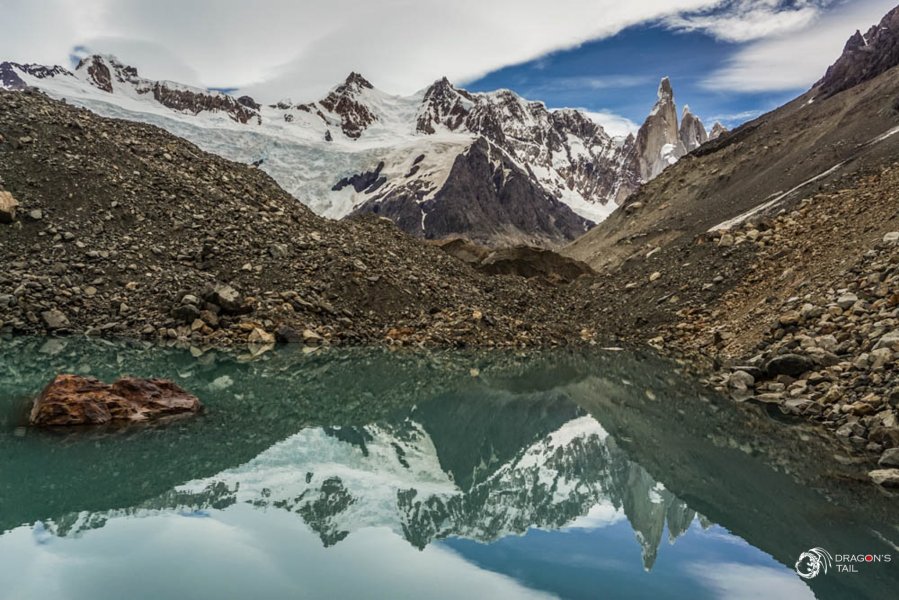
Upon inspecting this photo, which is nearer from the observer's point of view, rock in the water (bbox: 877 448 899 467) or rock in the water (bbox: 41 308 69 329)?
rock in the water (bbox: 877 448 899 467)

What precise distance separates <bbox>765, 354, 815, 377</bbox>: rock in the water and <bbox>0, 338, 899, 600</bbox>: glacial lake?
63.1 inches

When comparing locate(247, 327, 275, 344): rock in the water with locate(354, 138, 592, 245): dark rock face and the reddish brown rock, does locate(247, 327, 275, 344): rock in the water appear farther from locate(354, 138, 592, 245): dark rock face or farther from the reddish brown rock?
locate(354, 138, 592, 245): dark rock face

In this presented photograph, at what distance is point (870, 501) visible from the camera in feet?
25.4

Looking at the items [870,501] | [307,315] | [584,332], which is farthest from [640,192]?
[870,501]

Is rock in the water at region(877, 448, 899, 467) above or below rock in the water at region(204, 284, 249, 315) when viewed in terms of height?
below

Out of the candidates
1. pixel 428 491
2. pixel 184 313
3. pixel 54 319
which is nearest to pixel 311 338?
pixel 184 313

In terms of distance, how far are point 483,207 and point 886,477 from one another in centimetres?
16720

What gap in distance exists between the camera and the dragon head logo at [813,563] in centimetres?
577

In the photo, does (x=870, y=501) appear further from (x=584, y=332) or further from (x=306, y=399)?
(x=584, y=332)

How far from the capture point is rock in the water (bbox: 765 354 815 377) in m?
13.7

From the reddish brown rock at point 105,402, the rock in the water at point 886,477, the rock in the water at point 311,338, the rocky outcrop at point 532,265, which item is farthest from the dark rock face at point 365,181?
the rock in the water at point 886,477

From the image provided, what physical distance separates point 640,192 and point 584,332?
35502mm

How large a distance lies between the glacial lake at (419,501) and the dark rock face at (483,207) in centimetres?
14199

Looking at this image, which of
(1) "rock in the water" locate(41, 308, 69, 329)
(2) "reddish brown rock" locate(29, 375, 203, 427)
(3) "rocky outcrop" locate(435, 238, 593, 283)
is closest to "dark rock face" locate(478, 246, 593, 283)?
(3) "rocky outcrop" locate(435, 238, 593, 283)
